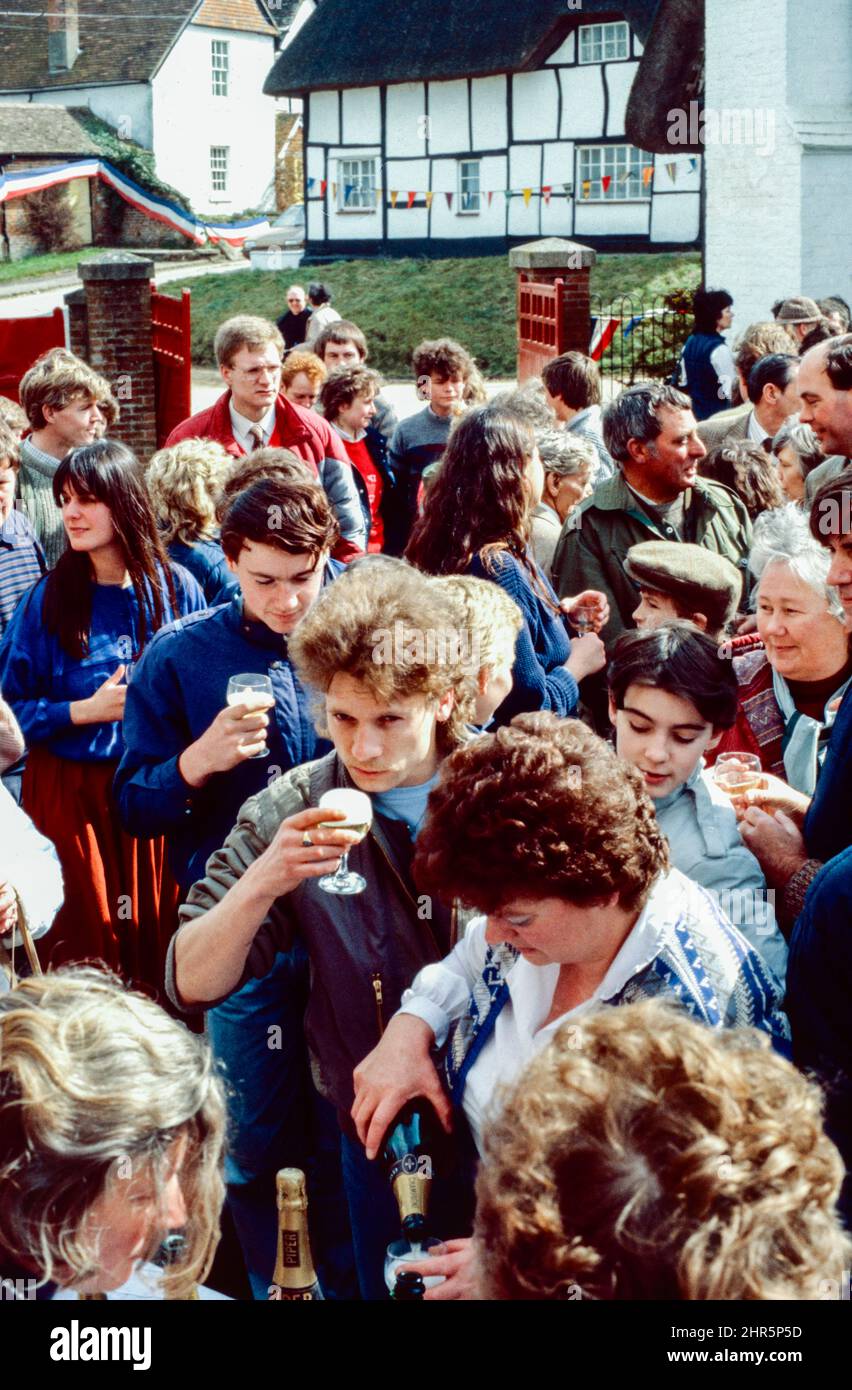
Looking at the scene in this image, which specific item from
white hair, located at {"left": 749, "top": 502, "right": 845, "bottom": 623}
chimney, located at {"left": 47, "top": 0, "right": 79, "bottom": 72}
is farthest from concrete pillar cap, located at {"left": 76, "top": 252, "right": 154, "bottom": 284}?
chimney, located at {"left": 47, "top": 0, "right": 79, "bottom": 72}

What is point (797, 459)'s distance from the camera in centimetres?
573

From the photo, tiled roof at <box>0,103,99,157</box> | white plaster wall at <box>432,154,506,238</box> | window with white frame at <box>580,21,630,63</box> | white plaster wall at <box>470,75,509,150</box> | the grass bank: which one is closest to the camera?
the grass bank

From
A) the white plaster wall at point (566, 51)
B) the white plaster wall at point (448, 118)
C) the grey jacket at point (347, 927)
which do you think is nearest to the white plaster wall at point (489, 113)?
the white plaster wall at point (448, 118)

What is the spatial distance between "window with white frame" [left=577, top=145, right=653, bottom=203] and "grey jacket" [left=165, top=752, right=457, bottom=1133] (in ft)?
107

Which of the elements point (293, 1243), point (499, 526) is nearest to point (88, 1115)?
point (293, 1243)

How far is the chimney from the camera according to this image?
52.1 meters

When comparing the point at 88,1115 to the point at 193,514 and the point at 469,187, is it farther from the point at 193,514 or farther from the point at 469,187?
the point at 469,187

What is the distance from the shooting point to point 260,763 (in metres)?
3.74

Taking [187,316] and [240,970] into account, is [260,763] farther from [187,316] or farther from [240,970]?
[187,316]

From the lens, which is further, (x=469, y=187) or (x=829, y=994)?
(x=469, y=187)

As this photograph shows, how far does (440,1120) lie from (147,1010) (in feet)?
2.38

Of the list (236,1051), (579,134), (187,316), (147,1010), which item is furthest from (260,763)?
(579,134)

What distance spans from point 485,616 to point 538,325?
465 inches

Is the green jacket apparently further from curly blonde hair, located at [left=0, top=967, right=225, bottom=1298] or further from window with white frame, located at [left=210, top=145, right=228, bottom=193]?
window with white frame, located at [left=210, top=145, right=228, bottom=193]
